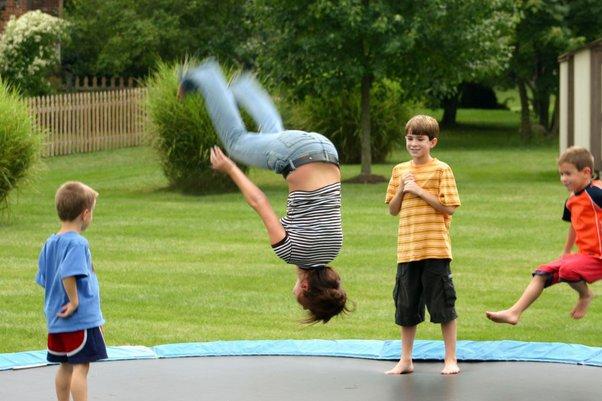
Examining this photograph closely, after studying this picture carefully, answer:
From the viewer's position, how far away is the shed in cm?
1750

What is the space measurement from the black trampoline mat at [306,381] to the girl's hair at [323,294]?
50cm

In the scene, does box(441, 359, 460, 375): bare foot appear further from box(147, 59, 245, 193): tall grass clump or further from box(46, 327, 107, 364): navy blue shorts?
box(147, 59, 245, 193): tall grass clump

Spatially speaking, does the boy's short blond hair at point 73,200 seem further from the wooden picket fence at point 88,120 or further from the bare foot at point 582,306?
the wooden picket fence at point 88,120

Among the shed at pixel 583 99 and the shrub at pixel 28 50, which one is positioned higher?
the shrub at pixel 28 50

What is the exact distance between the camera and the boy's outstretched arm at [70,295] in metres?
5.43

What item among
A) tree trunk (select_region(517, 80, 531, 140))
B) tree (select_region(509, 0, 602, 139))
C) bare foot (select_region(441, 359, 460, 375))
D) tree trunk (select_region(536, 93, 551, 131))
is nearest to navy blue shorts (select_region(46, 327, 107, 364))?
bare foot (select_region(441, 359, 460, 375))

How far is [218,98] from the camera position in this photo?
20.6 ft

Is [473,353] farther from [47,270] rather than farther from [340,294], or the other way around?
[47,270]

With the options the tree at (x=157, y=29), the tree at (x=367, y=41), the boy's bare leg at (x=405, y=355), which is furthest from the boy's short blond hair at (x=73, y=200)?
the tree at (x=157, y=29)

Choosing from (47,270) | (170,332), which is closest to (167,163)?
(170,332)

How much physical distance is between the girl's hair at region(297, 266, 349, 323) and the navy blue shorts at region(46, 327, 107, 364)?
104 cm

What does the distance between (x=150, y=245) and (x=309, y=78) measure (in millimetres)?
6409

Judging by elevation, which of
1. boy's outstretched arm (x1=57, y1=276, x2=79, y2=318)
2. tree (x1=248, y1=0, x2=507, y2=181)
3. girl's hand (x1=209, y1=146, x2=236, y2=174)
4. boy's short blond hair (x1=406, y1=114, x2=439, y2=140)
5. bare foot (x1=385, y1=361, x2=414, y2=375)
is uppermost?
tree (x1=248, y1=0, x2=507, y2=181)

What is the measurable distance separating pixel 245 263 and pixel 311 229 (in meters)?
5.03
